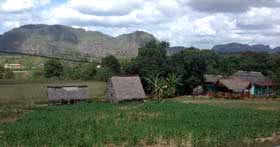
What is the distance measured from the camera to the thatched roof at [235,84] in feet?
200

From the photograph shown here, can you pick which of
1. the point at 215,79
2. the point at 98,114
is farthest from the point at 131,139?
the point at 215,79

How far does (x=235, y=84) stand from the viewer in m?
61.7

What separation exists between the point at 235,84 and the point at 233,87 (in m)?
0.76

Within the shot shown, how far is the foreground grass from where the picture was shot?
2317 centimetres

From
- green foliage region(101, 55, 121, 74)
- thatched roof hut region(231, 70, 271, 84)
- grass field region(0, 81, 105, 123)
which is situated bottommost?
grass field region(0, 81, 105, 123)

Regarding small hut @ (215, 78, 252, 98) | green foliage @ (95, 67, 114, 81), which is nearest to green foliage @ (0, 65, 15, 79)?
green foliage @ (95, 67, 114, 81)

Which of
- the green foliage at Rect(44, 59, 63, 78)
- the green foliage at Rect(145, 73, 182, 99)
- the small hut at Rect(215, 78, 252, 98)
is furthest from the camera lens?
the green foliage at Rect(44, 59, 63, 78)

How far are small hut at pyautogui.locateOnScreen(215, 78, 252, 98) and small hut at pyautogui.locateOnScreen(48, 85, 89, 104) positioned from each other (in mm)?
17180

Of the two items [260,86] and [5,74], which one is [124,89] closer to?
[260,86]

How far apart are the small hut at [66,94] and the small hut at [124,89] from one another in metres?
3.12

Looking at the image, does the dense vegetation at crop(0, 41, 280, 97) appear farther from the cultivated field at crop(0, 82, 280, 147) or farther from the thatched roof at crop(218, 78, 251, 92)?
the cultivated field at crop(0, 82, 280, 147)

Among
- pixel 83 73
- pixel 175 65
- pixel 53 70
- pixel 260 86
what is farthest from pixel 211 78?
pixel 53 70

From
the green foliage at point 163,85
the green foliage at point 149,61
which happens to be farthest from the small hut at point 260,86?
the green foliage at point 149,61

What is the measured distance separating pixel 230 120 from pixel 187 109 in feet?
27.2
